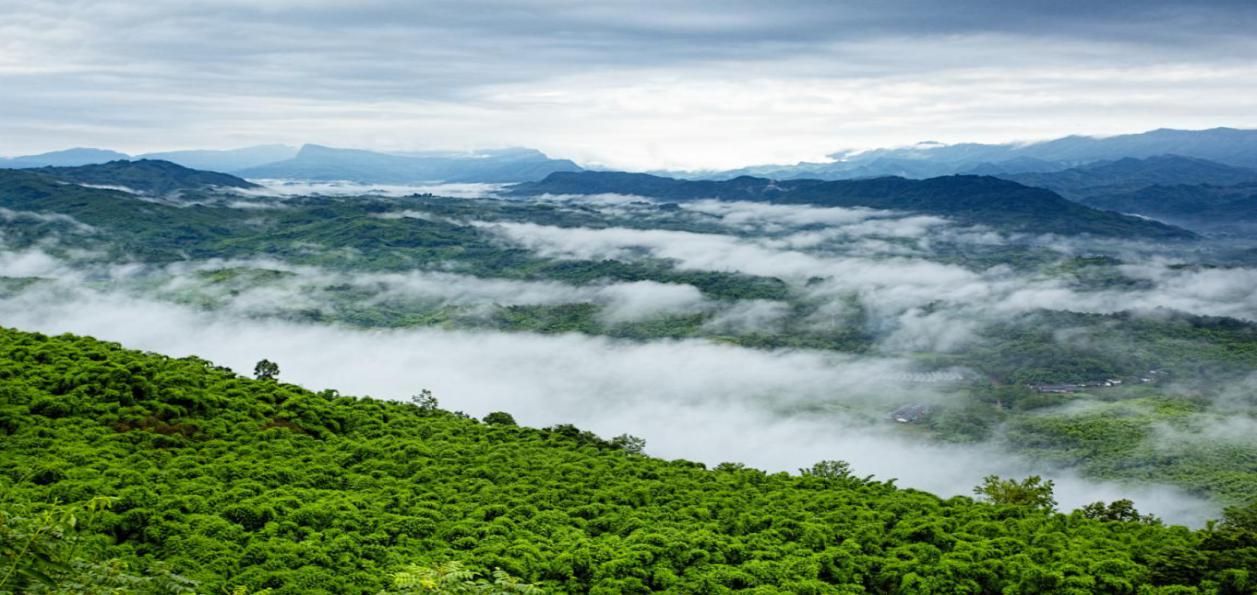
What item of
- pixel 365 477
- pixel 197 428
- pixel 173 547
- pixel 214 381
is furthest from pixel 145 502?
pixel 214 381

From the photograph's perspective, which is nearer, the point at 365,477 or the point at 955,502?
the point at 365,477

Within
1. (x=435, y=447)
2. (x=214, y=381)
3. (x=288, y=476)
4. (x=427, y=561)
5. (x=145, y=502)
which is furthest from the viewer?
(x=214, y=381)

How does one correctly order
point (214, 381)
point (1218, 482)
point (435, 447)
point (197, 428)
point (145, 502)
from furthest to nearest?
1. point (1218, 482)
2. point (214, 381)
3. point (435, 447)
4. point (197, 428)
5. point (145, 502)

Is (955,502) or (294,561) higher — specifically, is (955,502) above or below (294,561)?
below

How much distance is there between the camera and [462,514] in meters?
49.0

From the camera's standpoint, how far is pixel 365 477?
54.2 meters

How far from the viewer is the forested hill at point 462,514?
133ft

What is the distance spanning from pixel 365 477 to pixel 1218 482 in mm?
196753

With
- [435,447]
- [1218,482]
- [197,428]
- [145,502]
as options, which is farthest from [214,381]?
[1218,482]

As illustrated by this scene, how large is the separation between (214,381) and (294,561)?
35.8 meters

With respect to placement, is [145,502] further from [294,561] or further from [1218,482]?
Result: [1218,482]

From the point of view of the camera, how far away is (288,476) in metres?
52.8

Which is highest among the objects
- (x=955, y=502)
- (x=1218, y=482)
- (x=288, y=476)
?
(x=288, y=476)

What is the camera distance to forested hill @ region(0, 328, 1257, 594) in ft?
133
